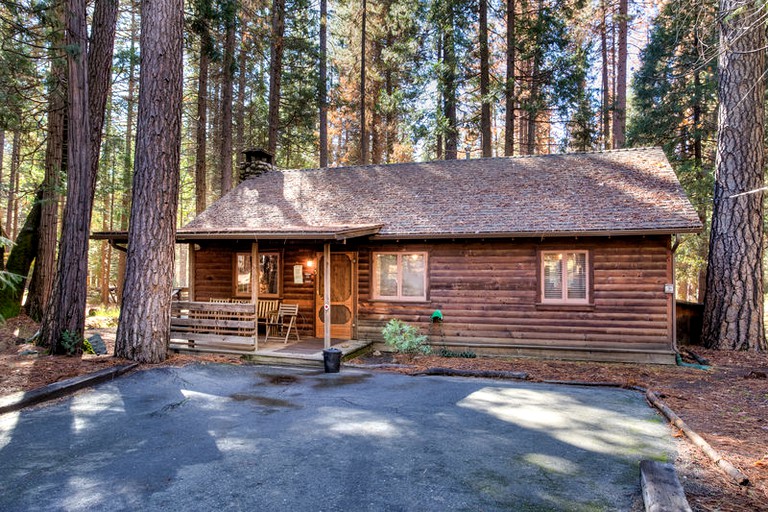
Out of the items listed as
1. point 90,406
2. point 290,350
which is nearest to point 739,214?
point 290,350

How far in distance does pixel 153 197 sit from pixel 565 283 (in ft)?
28.4

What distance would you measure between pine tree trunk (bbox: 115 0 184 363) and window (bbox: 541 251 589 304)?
7853 mm

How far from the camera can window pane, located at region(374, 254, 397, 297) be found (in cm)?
1116

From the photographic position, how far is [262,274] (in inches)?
479

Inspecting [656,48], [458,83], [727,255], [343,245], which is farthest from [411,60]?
[727,255]

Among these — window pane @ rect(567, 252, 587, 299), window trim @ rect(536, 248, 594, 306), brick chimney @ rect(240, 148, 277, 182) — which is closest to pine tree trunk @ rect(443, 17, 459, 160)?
brick chimney @ rect(240, 148, 277, 182)

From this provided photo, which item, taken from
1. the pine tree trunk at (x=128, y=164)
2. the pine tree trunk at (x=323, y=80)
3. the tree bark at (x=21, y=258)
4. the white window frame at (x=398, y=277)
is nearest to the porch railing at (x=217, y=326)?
the white window frame at (x=398, y=277)

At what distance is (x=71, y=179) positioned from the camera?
833 centimetres

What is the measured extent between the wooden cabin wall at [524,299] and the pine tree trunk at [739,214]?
1.97 metres

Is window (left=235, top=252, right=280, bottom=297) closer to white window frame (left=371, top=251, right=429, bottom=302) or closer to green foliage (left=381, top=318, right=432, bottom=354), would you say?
white window frame (left=371, top=251, right=429, bottom=302)

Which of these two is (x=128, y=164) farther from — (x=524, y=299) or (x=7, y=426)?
(x=524, y=299)

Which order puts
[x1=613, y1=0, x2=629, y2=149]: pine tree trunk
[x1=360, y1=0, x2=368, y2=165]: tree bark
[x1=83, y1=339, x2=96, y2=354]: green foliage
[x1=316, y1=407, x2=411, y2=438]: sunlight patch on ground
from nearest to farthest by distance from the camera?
[x1=316, y1=407, x2=411, y2=438]: sunlight patch on ground
[x1=83, y1=339, x2=96, y2=354]: green foliage
[x1=613, y1=0, x2=629, y2=149]: pine tree trunk
[x1=360, y1=0, x2=368, y2=165]: tree bark

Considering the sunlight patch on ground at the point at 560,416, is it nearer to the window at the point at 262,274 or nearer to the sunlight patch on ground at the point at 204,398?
the sunlight patch on ground at the point at 204,398

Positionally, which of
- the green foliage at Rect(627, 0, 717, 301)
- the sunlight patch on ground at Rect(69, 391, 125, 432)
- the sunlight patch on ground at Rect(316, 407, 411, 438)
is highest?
the green foliage at Rect(627, 0, 717, 301)
